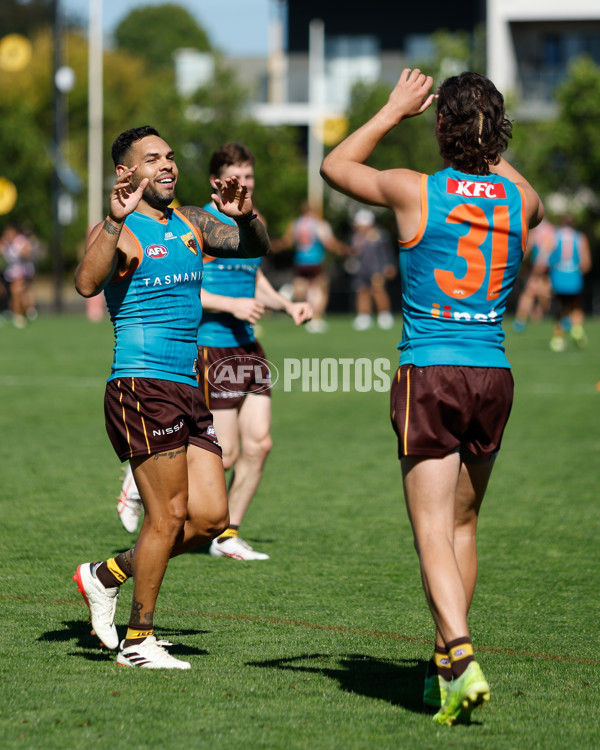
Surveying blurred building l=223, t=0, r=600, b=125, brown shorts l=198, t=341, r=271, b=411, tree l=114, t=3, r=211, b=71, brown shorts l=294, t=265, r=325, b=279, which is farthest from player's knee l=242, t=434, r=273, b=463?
tree l=114, t=3, r=211, b=71

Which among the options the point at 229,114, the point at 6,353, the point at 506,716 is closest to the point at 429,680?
the point at 506,716

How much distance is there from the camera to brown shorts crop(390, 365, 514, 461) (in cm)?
416

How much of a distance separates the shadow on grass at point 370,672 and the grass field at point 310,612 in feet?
0.05

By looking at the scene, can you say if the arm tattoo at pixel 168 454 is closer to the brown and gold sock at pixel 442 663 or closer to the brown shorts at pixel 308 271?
the brown and gold sock at pixel 442 663

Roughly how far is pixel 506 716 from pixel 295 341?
61.2 feet

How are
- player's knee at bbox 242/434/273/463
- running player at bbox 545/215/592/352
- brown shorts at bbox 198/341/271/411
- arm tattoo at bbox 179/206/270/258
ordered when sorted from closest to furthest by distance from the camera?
arm tattoo at bbox 179/206/270/258, brown shorts at bbox 198/341/271/411, player's knee at bbox 242/434/273/463, running player at bbox 545/215/592/352

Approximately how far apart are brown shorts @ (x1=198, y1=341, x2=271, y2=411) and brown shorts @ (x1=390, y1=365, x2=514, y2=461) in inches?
122

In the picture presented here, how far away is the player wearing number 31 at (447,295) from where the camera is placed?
4.13 meters

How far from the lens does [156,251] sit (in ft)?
16.1

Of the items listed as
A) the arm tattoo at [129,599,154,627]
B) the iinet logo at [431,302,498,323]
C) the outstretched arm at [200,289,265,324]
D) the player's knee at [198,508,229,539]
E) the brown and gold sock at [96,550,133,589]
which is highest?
the iinet logo at [431,302,498,323]

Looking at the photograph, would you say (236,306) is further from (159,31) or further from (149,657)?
(159,31)

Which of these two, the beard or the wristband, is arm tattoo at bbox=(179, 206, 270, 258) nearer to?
the wristband

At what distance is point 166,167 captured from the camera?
5.00m

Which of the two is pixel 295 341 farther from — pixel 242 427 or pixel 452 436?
pixel 452 436
